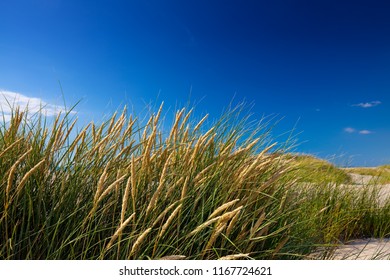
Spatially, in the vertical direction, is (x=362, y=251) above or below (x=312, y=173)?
below

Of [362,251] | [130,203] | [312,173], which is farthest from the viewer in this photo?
[312,173]

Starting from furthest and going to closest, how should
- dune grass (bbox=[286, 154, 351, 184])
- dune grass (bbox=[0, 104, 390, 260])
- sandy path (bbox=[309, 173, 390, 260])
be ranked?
dune grass (bbox=[286, 154, 351, 184]), sandy path (bbox=[309, 173, 390, 260]), dune grass (bbox=[0, 104, 390, 260])

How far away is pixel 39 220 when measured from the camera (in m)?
1.95

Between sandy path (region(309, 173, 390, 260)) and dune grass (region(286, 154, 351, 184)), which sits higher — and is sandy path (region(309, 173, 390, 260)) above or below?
below

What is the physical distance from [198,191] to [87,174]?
63cm

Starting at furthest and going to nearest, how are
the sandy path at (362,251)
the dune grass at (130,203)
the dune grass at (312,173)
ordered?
the dune grass at (312,173) → the sandy path at (362,251) → the dune grass at (130,203)

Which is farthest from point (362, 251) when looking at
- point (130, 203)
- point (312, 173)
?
point (130, 203)

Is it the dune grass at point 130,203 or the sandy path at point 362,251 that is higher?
the dune grass at point 130,203

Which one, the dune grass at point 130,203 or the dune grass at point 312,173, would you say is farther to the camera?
the dune grass at point 312,173

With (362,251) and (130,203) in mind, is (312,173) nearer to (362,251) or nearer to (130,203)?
(362,251)

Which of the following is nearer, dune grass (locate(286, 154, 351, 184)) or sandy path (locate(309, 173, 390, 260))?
sandy path (locate(309, 173, 390, 260))

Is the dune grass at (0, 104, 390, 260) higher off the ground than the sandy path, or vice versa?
the dune grass at (0, 104, 390, 260)

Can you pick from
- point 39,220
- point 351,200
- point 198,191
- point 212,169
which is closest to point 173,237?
point 198,191

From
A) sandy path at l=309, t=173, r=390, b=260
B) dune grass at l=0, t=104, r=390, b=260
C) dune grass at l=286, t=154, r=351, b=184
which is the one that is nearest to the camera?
dune grass at l=0, t=104, r=390, b=260
